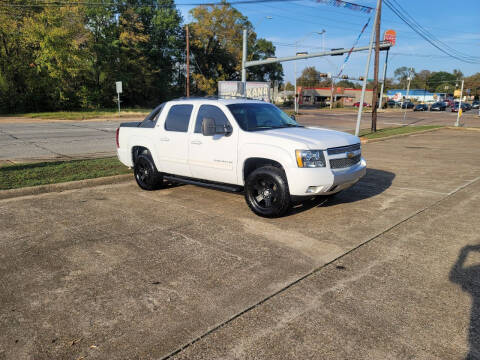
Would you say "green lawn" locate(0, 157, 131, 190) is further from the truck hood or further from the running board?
the truck hood

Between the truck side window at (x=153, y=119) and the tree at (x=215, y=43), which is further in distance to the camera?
the tree at (x=215, y=43)

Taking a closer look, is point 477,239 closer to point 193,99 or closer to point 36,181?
point 193,99

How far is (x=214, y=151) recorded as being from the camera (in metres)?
6.22

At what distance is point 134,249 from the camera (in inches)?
179

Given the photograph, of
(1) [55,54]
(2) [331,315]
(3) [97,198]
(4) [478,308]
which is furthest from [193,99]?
(1) [55,54]

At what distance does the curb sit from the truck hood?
12.9 ft

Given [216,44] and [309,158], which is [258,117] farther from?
[216,44]

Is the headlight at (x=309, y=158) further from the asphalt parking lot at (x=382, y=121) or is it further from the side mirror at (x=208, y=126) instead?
the asphalt parking lot at (x=382, y=121)

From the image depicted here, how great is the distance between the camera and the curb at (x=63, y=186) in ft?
22.3

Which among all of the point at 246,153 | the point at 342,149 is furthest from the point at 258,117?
the point at 342,149

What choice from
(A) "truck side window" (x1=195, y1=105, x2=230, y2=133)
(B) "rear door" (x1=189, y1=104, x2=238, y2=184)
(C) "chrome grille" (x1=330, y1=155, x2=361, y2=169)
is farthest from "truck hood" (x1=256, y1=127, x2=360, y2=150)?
(A) "truck side window" (x1=195, y1=105, x2=230, y2=133)

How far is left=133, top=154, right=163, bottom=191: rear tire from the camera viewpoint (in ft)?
23.8

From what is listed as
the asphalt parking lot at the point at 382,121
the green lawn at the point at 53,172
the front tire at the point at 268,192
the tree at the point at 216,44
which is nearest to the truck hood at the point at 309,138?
the front tire at the point at 268,192

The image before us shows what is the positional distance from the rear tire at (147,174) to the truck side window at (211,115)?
53.0 inches
